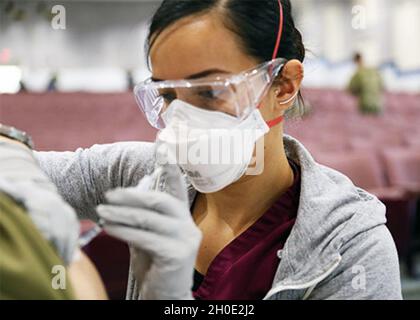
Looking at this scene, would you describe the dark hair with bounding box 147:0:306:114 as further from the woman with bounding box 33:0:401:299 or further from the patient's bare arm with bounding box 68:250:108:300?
the patient's bare arm with bounding box 68:250:108:300

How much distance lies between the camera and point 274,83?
89 centimetres

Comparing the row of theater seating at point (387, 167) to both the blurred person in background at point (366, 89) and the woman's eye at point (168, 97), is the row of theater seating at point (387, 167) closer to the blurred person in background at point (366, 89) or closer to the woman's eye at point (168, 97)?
the woman's eye at point (168, 97)

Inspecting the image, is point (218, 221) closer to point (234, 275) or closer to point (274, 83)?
point (234, 275)

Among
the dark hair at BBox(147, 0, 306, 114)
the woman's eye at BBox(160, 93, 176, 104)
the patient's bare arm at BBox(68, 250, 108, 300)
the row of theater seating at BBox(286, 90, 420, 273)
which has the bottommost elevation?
the row of theater seating at BBox(286, 90, 420, 273)

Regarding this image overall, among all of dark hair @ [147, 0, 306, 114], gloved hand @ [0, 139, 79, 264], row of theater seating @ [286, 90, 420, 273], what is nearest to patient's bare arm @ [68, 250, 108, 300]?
gloved hand @ [0, 139, 79, 264]

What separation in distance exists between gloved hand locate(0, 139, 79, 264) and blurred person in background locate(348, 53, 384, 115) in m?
6.50

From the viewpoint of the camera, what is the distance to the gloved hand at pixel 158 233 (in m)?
0.56

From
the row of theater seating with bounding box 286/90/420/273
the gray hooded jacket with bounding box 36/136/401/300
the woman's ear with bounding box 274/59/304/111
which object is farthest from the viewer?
the row of theater seating with bounding box 286/90/420/273

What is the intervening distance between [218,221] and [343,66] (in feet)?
35.7

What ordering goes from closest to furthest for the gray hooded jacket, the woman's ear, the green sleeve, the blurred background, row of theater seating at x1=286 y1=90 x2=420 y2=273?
the green sleeve → the gray hooded jacket → the woman's ear → the blurred background → row of theater seating at x1=286 y1=90 x2=420 y2=273

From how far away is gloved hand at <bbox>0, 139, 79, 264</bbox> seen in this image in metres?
0.49

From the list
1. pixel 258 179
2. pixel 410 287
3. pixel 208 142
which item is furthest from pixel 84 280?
pixel 410 287

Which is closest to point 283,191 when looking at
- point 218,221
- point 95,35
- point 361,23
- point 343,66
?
point 218,221

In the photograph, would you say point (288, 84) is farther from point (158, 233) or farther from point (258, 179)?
point (158, 233)
